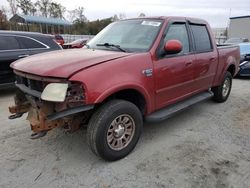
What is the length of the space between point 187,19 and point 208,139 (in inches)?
86.1

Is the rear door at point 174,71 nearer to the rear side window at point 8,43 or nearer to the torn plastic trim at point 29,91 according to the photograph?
the torn plastic trim at point 29,91

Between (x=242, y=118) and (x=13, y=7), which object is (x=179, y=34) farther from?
(x=13, y=7)

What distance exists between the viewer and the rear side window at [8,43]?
6.30 m

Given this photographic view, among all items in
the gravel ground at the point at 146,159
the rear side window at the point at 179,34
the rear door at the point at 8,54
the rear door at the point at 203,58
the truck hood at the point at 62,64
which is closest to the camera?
the truck hood at the point at 62,64

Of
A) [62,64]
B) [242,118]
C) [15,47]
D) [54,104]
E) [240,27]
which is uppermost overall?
[240,27]

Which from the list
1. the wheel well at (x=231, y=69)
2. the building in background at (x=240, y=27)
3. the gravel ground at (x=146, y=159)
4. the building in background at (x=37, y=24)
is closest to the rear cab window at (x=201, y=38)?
the wheel well at (x=231, y=69)

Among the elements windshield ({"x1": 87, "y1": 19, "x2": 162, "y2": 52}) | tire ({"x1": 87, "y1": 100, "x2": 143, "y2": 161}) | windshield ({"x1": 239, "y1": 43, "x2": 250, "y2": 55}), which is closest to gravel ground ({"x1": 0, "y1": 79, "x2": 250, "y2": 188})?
tire ({"x1": 87, "y1": 100, "x2": 143, "y2": 161})

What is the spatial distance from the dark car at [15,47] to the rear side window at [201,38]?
394 cm

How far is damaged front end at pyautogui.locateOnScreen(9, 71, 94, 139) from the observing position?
284 centimetres

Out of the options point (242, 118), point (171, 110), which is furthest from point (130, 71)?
point (242, 118)

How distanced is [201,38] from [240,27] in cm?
2827

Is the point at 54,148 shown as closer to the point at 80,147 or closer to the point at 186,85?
the point at 80,147

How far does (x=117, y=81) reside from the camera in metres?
3.15

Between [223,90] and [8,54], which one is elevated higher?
[8,54]
